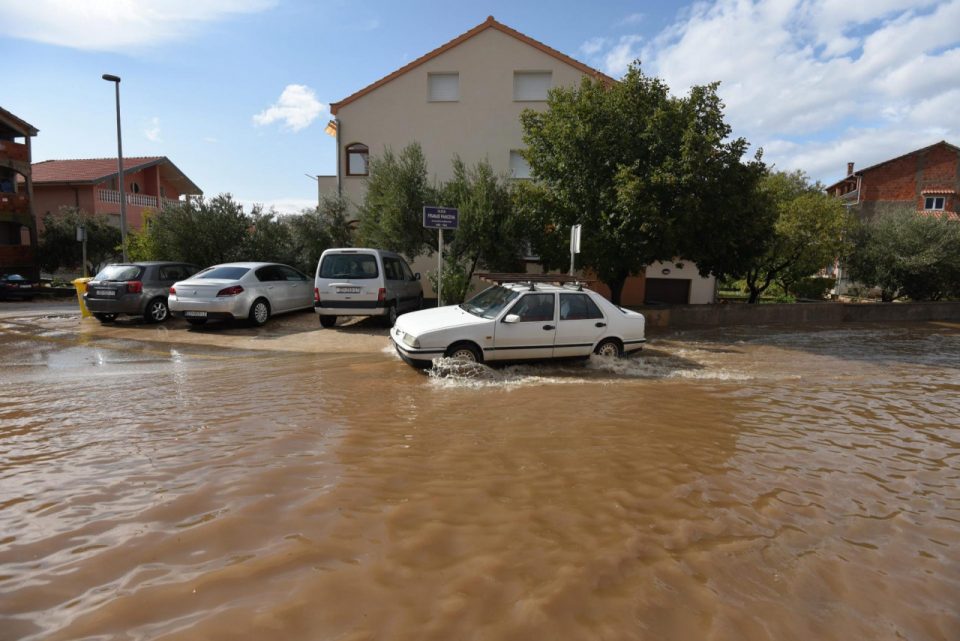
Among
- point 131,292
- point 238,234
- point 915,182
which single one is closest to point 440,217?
point 131,292

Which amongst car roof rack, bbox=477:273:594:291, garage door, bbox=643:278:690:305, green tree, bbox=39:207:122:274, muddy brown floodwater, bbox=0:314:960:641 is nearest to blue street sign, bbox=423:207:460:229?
car roof rack, bbox=477:273:594:291

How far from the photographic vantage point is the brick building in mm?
37219

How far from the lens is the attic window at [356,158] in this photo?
67.7 feet

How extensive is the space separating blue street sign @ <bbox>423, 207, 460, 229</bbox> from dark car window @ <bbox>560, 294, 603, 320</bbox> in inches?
151

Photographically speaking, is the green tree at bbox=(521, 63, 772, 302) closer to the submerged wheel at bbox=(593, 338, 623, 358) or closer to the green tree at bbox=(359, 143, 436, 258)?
the green tree at bbox=(359, 143, 436, 258)

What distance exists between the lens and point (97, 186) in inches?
1212

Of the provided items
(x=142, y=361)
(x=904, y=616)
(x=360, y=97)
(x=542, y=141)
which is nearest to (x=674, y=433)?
(x=904, y=616)

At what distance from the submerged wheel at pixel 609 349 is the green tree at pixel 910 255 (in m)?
16.9

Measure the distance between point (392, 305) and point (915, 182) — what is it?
42953mm

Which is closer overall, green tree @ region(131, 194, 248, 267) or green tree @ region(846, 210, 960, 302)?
green tree @ region(131, 194, 248, 267)

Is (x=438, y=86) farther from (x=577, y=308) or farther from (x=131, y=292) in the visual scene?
(x=577, y=308)

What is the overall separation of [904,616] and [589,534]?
5.31ft

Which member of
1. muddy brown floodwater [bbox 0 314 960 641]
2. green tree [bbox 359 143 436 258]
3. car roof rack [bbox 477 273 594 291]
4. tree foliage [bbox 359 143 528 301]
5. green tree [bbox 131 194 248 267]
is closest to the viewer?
muddy brown floodwater [bbox 0 314 960 641]

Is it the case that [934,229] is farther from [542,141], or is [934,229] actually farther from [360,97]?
[360,97]
